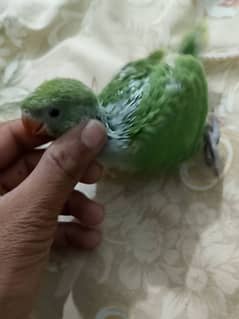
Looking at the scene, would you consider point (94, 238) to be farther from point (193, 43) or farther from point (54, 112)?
point (193, 43)

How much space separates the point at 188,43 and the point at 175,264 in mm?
293

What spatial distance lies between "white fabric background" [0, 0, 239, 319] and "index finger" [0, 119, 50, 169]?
0.34 feet

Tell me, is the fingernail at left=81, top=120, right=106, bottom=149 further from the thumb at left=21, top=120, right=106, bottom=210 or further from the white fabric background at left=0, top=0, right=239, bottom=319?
the white fabric background at left=0, top=0, right=239, bottom=319

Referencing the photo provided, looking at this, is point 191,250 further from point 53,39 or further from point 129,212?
point 53,39

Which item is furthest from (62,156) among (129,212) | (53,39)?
(53,39)

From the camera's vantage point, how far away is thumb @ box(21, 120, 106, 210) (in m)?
0.52

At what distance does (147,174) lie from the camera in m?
0.68

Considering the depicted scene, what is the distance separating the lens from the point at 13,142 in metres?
0.66

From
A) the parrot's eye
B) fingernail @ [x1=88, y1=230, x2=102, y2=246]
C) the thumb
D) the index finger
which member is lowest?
fingernail @ [x1=88, y1=230, x2=102, y2=246]

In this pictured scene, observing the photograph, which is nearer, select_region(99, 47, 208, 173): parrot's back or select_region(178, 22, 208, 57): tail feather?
select_region(99, 47, 208, 173): parrot's back

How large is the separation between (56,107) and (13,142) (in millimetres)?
153

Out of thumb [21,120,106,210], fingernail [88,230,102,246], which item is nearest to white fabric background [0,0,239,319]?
fingernail [88,230,102,246]

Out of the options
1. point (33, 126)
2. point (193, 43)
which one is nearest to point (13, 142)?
point (33, 126)

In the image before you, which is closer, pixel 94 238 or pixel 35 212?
pixel 35 212
